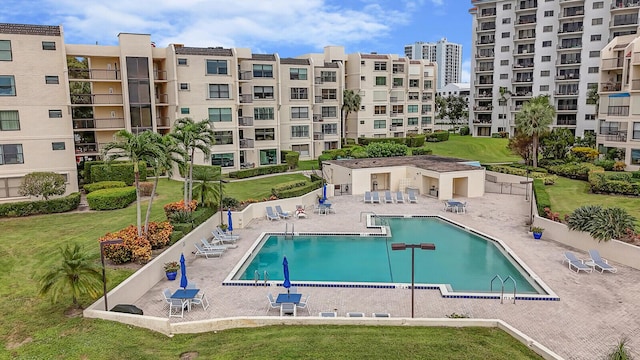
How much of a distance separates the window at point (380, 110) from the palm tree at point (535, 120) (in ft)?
89.0

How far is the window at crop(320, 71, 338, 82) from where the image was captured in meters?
58.1

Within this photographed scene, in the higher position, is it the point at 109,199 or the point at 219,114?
the point at 219,114

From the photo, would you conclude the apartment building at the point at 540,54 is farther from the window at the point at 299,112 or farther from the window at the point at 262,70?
the window at the point at 262,70

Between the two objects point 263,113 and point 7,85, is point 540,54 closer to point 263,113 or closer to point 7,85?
point 263,113

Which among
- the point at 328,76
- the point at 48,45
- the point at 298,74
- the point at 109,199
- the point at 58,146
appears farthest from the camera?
the point at 328,76

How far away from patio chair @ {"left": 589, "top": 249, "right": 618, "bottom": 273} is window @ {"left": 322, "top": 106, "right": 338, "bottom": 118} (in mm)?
40925

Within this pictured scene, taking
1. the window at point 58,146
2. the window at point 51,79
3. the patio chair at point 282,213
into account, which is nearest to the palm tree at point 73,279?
the patio chair at point 282,213

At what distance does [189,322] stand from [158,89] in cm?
3686

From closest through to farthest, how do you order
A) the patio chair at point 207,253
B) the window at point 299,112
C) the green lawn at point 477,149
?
1. the patio chair at point 207,253
2. the window at point 299,112
3. the green lawn at point 477,149

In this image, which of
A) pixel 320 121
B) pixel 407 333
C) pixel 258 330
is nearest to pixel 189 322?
pixel 258 330

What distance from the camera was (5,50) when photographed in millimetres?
33000

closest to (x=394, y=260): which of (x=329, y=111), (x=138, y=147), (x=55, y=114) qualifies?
(x=138, y=147)

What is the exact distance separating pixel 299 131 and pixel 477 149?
25.0 m

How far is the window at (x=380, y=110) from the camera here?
67.9 meters
